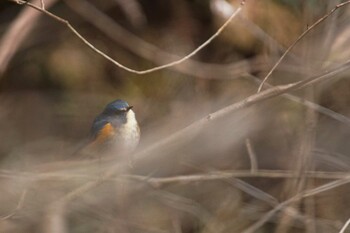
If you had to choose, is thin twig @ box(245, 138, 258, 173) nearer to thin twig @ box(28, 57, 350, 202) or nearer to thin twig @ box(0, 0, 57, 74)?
thin twig @ box(28, 57, 350, 202)

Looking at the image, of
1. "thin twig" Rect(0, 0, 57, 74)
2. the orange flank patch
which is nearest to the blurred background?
"thin twig" Rect(0, 0, 57, 74)

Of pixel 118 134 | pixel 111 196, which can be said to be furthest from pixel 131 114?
pixel 111 196

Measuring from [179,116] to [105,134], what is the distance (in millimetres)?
908

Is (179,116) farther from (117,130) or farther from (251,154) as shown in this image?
(117,130)

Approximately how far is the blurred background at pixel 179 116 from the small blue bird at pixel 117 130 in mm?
68

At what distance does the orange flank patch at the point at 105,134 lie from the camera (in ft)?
16.1

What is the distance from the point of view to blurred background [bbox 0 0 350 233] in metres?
5.21

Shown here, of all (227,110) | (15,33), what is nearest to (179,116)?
(227,110)

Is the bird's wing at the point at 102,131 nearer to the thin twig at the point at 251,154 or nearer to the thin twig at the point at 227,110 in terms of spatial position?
the thin twig at the point at 227,110

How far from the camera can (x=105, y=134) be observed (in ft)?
16.2

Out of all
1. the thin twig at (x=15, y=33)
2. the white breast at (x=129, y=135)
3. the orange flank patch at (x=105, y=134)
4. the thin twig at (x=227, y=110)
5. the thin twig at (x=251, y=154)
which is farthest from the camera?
the thin twig at (x=15, y=33)

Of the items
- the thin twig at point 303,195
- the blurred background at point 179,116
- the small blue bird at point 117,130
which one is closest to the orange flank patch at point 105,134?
the small blue bird at point 117,130

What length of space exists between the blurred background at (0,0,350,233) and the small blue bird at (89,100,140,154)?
0.07 m

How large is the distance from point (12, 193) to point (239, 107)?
106 centimetres
